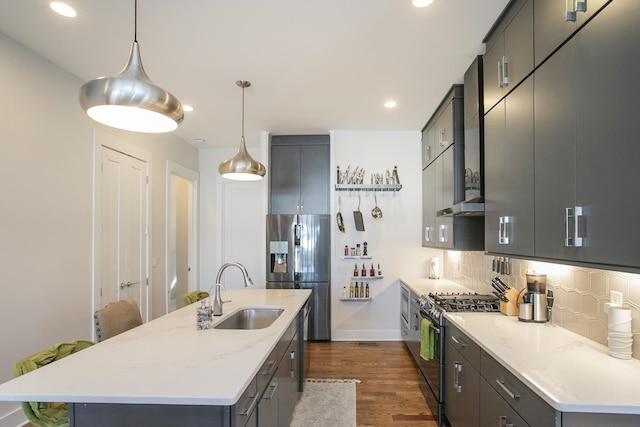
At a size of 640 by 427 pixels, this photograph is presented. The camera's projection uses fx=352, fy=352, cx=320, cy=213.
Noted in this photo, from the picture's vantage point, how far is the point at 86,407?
136 cm

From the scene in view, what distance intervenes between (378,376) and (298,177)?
2736mm

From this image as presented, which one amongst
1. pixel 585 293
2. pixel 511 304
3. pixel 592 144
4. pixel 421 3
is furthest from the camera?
pixel 511 304

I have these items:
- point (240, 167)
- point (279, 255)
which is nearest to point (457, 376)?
point (240, 167)

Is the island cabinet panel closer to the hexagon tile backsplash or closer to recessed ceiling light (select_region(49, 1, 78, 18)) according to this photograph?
the hexagon tile backsplash

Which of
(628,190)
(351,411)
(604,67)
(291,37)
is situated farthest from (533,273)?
(291,37)

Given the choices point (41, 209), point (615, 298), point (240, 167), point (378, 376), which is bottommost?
point (378, 376)

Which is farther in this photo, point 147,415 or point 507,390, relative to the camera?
point 507,390

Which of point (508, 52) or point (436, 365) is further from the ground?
point (508, 52)

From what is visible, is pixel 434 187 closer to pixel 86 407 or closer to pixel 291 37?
pixel 291 37

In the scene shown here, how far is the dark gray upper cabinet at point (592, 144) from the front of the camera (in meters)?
1.27

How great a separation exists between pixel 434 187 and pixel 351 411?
2.58m

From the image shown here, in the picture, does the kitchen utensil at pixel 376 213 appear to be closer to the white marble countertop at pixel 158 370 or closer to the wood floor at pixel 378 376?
the wood floor at pixel 378 376

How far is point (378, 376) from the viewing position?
3654 millimetres

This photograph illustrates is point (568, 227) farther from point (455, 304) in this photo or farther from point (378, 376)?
point (378, 376)
